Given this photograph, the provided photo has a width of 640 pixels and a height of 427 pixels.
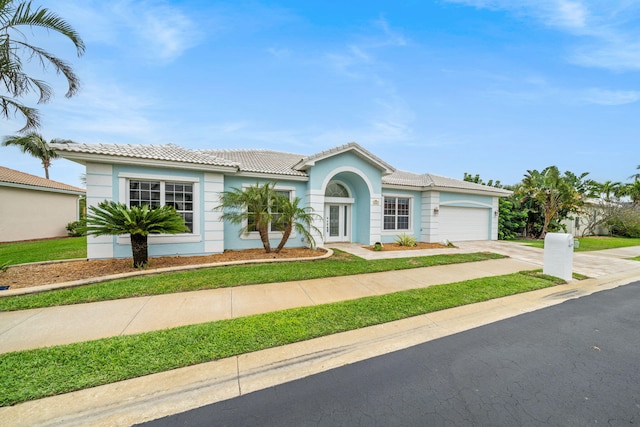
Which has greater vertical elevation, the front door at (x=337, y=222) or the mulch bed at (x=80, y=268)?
the front door at (x=337, y=222)

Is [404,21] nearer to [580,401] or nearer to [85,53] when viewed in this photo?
[85,53]

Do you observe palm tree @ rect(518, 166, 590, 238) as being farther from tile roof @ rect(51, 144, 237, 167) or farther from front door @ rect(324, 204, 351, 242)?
tile roof @ rect(51, 144, 237, 167)

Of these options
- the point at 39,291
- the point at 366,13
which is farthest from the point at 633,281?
the point at 39,291

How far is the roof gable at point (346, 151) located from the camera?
1145 cm

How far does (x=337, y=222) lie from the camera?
543 inches

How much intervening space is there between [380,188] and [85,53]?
43.2 ft

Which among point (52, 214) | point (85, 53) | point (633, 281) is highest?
point (85, 53)

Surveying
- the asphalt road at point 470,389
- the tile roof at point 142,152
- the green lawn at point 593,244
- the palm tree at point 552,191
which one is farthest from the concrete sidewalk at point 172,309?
the palm tree at point 552,191

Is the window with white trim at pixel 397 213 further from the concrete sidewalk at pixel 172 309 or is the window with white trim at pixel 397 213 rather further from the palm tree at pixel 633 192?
the palm tree at pixel 633 192

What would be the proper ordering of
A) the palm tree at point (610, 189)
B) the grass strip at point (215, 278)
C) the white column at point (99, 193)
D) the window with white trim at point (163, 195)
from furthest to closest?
1. the palm tree at point (610, 189)
2. the window with white trim at point (163, 195)
3. the white column at point (99, 193)
4. the grass strip at point (215, 278)

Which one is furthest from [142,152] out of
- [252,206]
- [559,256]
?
[559,256]

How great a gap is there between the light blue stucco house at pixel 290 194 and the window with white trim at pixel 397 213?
59 mm

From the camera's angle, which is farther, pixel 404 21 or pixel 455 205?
pixel 455 205

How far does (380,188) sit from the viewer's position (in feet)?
43.1
